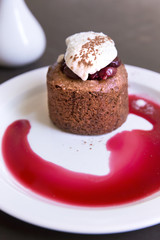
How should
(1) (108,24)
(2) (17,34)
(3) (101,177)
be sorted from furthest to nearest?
(1) (108,24)
(2) (17,34)
(3) (101,177)

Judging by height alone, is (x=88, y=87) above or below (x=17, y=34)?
below

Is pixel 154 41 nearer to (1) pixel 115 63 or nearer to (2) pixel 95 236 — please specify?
(1) pixel 115 63

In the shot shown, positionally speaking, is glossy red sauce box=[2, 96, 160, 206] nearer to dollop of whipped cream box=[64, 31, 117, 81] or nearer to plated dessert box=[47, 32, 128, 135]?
plated dessert box=[47, 32, 128, 135]

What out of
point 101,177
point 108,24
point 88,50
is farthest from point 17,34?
point 101,177

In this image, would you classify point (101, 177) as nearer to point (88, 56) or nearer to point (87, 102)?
point (87, 102)

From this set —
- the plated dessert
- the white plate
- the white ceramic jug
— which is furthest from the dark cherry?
the white ceramic jug
